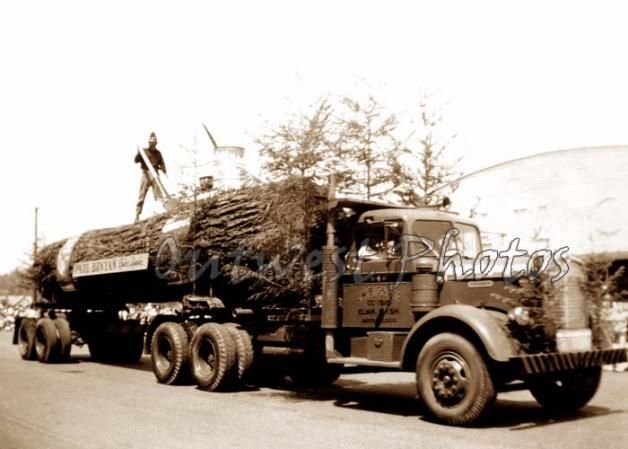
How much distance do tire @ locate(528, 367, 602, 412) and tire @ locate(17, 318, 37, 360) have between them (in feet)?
38.3

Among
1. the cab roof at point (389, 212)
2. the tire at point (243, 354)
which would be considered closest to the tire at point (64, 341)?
the tire at point (243, 354)

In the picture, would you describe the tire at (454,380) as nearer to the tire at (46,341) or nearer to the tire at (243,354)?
the tire at (243,354)

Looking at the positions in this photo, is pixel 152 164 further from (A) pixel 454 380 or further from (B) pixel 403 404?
(A) pixel 454 380

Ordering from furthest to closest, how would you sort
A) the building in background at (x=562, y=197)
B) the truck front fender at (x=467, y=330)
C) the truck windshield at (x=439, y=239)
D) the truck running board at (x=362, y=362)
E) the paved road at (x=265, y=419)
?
1. the building in background at (x=562, y=197)
2. the truck windshield at (x=439, y=239)
3. the truck running board at (x=362, y=362)
4. the truck front fender at (x=467, y=330)
5. the paved road at (x=265, y=419)

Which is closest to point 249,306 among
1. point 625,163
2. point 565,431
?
point 565,431

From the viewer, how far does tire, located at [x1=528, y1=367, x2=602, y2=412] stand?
8.47m

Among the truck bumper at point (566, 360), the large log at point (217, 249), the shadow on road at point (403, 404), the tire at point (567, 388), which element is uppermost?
the large log at point (217, 249)

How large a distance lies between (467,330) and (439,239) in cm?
177

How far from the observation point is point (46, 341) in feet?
51.1

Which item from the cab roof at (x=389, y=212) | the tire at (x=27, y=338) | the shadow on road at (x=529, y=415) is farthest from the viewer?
the tire at (x=27, y=338)

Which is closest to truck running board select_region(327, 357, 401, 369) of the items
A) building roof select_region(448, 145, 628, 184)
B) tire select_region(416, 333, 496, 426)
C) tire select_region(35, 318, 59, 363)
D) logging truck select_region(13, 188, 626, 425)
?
logging truck select_region(13, 188, 626, 425)

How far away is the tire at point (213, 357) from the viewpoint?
10.4 m

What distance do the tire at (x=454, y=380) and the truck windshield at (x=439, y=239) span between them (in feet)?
4.67

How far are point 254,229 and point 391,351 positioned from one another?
9.63ft
